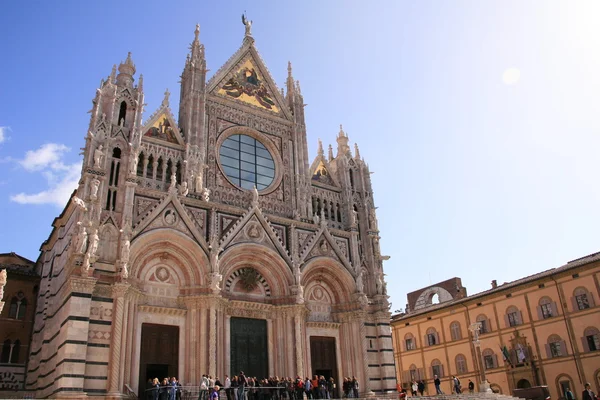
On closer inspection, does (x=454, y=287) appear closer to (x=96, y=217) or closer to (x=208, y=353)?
(x=208, y=353)

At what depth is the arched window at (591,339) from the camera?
30069 millimetres

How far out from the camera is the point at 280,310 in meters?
23.5

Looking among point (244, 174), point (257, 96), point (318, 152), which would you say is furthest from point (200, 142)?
point (318, 152)

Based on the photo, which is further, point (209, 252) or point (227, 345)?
point (209, 252)

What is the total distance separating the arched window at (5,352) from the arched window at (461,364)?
27812mm

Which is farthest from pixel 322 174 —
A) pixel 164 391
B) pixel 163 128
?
pixel 164 391

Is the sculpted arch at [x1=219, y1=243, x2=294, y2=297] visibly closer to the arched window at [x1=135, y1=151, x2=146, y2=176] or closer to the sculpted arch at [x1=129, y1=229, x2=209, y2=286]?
the sculpted arch at [x1=129, y1=229, x2=209, y2=286]

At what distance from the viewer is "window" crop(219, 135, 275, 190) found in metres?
25.8

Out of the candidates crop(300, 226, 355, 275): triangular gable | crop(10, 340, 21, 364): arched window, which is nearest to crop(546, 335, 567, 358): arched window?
crop(300, 226, 355, 275): triangular gable

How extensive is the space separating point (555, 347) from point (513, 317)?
10.7ft

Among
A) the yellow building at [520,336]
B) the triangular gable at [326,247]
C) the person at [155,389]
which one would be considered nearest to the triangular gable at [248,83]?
the triangular gable at [326,247]

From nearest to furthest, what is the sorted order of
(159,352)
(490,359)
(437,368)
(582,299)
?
1. (159,352)
2. (582,299)
3. (490,359)
4. (437,368)

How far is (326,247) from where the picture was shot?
26172 mm

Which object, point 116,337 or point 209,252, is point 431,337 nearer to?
point 209,252
